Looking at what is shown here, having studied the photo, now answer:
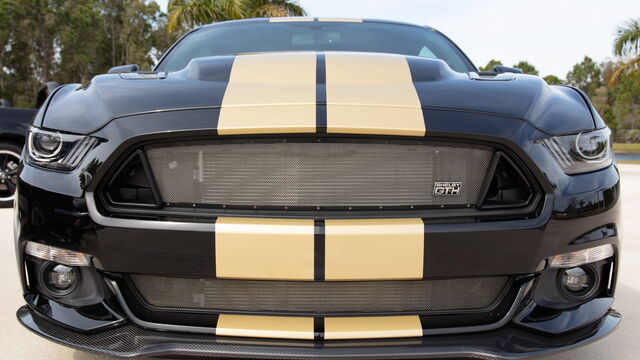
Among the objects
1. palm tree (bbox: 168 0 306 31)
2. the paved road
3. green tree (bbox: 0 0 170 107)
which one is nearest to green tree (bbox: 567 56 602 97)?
green tree (bbox: 0 0 170 107)

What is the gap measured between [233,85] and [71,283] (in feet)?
2.39

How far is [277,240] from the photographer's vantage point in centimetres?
127

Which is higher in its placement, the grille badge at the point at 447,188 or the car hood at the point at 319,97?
the car hood at the point at 319,97

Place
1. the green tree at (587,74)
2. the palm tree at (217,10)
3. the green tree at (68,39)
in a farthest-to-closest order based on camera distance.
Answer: the green tree at (587,74), the green tree at (68,39), the palm tree at (217,10)

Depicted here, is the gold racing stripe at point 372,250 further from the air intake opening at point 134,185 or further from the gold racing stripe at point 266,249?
the air intake opening at point 134,185

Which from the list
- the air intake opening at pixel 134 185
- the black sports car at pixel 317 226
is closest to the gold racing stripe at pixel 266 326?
the black sports car at pixel 317 226

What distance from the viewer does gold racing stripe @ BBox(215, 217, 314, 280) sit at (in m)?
1.28

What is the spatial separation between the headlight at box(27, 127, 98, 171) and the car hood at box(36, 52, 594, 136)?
0.03 meters

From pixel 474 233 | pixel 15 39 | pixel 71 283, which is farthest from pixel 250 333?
pixel 15 39

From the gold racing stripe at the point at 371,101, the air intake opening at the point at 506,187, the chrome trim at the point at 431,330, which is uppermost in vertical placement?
the gold racing stripe at the point at 371,101

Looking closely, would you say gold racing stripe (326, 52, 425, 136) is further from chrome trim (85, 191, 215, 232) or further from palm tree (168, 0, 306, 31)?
palm tree (168, 0, 306, 31)

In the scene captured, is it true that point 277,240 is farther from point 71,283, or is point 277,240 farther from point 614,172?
point 614,172

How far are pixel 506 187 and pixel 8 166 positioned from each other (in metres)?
5.28

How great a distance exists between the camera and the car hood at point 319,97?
1336mm
